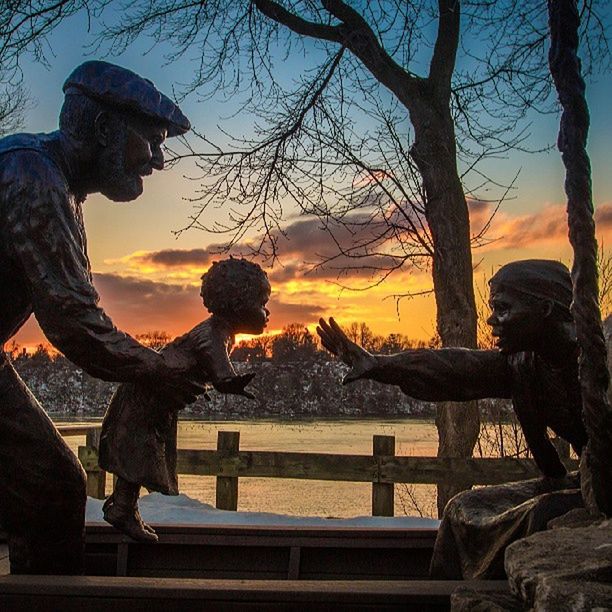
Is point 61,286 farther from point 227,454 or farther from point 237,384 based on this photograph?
point 227,454

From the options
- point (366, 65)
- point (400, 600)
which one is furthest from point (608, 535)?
point (366, 65)

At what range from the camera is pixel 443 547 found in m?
2.51

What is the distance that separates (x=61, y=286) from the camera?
2.07 meters

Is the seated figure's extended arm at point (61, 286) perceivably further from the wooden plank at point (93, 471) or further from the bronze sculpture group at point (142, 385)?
the wooden plank at point (93, 471)

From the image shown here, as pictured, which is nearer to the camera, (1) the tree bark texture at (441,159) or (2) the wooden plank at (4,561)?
(2) the wooden plank at (4,561)

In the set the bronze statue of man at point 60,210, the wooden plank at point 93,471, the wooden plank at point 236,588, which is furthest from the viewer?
the wooden plank at point 93,471

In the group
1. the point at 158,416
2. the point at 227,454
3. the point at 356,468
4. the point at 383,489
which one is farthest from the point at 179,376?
the point at 227,454

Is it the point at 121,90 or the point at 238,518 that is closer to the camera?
the point at 121,90

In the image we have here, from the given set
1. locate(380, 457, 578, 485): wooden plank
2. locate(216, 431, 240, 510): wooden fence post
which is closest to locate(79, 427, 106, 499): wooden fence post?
locate(216, 431, 240, 510): wooden fence post

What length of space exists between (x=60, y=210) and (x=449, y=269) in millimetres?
5241

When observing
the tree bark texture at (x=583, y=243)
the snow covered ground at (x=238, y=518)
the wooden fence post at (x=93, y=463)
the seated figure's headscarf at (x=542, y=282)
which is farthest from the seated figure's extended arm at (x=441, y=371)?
the wooden fence post at (x=93, y=463)

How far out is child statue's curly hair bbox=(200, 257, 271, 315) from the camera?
2.37m

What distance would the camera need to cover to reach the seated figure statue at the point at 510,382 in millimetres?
2291

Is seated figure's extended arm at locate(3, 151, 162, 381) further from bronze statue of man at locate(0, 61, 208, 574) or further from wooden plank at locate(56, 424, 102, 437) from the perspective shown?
wooden plank at locate(56, 424, 102, 437)
